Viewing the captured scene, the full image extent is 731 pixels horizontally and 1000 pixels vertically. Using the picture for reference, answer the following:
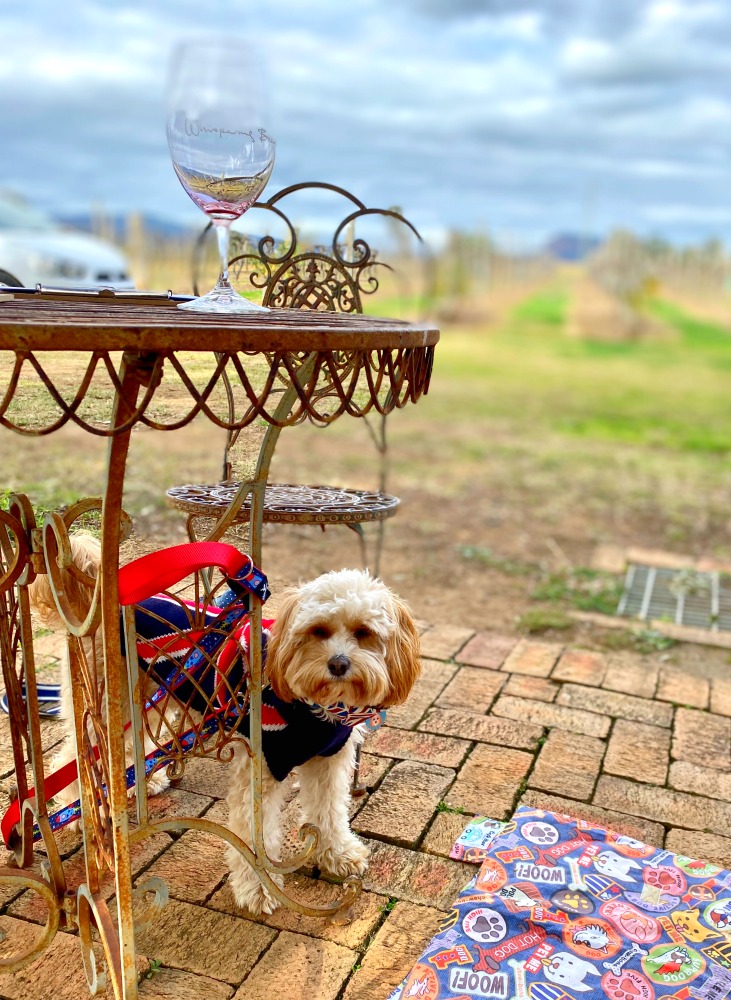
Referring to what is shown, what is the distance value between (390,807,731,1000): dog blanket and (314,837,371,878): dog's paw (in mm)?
261

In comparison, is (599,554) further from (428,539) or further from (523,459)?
(523,459)

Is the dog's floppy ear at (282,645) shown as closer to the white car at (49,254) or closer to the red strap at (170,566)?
the red strap at (170,566)

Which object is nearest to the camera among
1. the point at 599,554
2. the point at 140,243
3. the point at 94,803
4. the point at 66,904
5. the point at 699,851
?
the point at 94,803

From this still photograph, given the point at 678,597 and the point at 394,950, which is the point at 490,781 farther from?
the point at 678,597

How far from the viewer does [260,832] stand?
2018mm

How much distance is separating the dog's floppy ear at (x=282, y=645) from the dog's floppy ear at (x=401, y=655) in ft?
0.72

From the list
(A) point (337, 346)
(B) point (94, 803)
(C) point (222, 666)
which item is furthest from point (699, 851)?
(A) point (337, 346)

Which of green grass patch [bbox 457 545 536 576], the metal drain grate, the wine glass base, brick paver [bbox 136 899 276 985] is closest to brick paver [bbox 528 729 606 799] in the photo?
brick paver [bbox 136 899 276 985]

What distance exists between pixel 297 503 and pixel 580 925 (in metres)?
1.26

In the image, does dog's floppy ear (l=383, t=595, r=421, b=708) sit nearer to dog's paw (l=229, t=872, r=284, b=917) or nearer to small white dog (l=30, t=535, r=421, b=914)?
small white dog (l=30, t=535, r=421, b=914)

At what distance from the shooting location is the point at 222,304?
1674mm

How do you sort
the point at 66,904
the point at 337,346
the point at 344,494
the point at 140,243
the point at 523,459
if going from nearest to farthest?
the point at 337,346 < the point at 66,904 < the point at 344,494 < the point at 523,459 < the point at 140,243

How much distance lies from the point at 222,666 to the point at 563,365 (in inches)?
632

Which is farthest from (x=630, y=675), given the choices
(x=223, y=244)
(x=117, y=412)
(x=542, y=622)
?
(x=117, y=412)
